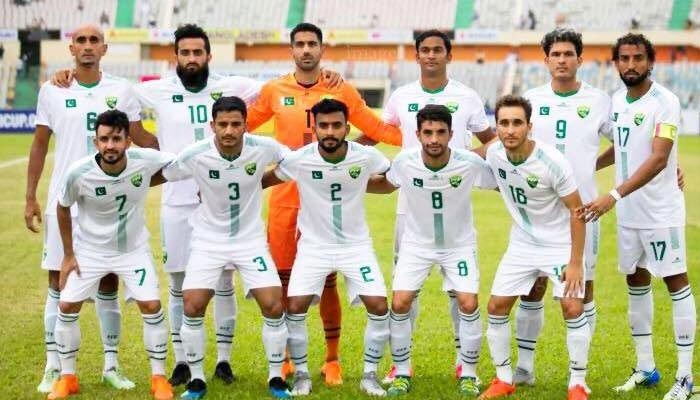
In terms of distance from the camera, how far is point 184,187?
6.37 metres

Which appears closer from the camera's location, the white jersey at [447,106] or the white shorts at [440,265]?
the white shorts at [440,265]

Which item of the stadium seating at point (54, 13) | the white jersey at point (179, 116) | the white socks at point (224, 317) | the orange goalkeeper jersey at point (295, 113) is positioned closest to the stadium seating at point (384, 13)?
the stadium seating at point (54, 13)

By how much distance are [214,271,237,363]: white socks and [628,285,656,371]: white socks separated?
2.63 metres

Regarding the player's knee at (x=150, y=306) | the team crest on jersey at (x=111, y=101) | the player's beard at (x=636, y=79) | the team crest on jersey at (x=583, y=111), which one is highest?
the player's beard at (x=636, y=79)

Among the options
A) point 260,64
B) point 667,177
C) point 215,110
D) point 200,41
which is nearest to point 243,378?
point 215,110

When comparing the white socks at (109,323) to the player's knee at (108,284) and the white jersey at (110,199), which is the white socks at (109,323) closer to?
the player's knee at (108,284)

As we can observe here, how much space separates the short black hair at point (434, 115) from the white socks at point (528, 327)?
1279mm

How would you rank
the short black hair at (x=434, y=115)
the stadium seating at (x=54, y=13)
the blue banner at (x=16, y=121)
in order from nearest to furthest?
1. the short black hair at (x=434, y=115)
2. the blue banner at (x=16, y=121)
3. the stadium seating at (x=54, y=13)

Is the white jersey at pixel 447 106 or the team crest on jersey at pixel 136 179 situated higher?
the white jersey at pixel 447 106

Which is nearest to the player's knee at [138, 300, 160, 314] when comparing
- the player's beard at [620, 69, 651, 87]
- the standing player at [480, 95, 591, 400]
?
the standing player at [480, 95, 591, 400]

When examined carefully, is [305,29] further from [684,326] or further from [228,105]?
[684,326]

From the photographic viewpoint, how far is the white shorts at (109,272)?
19.4 feet

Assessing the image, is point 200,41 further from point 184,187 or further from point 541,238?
point 541,238

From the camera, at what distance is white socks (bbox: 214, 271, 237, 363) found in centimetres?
643
